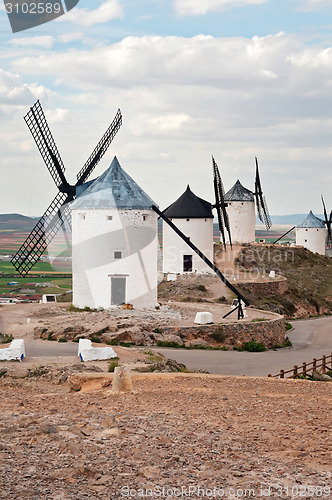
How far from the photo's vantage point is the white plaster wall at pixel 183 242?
41219 millimetres

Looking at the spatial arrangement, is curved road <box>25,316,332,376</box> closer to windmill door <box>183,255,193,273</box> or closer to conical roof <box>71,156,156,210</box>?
conical roof <box>71,156,156,210</box>

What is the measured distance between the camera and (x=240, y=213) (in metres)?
55.1

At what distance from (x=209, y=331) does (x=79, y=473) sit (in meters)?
16.6

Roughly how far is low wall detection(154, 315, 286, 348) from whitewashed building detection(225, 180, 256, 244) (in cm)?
2968

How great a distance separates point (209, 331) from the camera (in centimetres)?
2317

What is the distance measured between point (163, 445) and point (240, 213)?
4815 cm

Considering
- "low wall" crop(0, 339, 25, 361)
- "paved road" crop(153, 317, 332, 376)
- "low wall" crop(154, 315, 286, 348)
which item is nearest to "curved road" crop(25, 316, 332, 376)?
"paved road" crop(153, 317, 332, 376)

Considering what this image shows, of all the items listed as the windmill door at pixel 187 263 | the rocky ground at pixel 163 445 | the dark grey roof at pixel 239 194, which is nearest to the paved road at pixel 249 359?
the rocky ground at pixel 163 445

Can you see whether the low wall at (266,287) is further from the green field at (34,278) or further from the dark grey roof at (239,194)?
the green field at (34,278)

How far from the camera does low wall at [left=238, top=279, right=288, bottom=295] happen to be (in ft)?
128

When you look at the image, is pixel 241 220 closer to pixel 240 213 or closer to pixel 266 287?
pixel 240 213

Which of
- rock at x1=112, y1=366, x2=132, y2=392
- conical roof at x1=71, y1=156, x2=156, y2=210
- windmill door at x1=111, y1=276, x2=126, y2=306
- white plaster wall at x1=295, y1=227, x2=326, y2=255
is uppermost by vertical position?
white plaster wall at x1=295, y1=227, x2=326, y2=255

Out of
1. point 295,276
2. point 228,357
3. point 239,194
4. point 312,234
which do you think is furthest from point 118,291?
point 312,234

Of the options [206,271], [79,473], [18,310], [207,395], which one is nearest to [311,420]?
[207,395]
